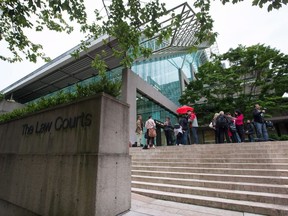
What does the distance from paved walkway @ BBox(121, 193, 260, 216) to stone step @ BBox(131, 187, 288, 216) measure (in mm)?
129

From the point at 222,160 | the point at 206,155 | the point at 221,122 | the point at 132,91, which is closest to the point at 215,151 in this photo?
the point at 206,155

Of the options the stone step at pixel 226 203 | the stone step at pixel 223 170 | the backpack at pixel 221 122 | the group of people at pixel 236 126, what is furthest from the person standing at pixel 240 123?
the stone step at pixel 226 203

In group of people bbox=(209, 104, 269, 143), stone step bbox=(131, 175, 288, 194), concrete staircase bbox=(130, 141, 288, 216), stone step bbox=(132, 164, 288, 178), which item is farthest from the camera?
group of people bbox=(209, 104, 269, 143)

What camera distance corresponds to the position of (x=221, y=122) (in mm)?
8641

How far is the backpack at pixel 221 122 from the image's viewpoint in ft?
28.2

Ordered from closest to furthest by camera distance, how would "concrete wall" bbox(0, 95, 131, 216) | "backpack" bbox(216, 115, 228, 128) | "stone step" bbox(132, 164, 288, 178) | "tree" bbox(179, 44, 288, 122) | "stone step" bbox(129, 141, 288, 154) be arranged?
"concrete wall" bbox(0, 95, 131, 216) < "stone step" bbox(132, 164, 288, 178) < "stone step" bbox(129, 141, 288, 154) < "backpack" bbox(216, 115, 228, 128) < "tree" bbox(179, 44, 288, 122)

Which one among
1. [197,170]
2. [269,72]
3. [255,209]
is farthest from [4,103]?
[269,72]

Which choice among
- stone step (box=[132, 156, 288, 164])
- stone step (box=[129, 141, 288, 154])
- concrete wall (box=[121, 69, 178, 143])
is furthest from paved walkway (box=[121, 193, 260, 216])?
concrete wall (box=[121, 69, 178, 143])

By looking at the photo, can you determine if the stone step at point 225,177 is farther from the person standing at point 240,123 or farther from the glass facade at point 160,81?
the glass facade at point 160,81

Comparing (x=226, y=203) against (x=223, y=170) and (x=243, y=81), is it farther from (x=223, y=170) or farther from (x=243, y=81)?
(x=243, y=81)

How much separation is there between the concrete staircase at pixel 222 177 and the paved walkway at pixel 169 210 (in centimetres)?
20

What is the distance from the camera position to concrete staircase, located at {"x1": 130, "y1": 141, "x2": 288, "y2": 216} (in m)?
3.58

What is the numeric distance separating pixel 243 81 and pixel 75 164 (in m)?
18.2

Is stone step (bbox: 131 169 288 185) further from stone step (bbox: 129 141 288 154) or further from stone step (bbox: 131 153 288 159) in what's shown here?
stone step (bbox: 129 141 288 154)
